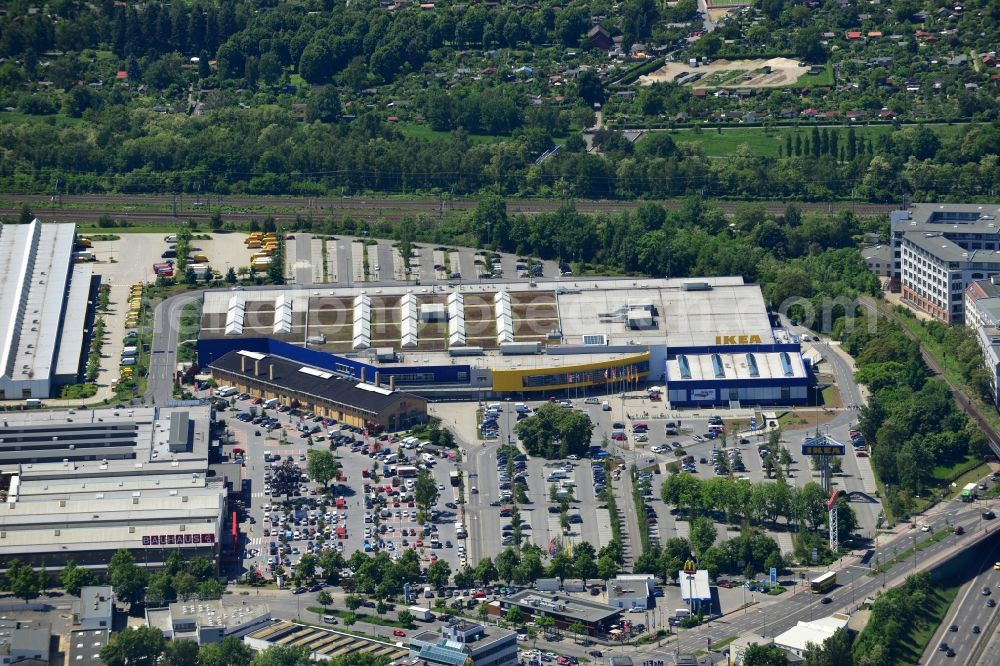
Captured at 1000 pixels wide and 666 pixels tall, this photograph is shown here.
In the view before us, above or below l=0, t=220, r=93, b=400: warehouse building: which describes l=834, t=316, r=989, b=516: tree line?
below

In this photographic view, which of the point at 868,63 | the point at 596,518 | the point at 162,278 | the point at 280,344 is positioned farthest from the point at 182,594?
the point at 868,63

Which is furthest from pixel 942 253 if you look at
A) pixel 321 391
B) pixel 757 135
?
pixel 757 135

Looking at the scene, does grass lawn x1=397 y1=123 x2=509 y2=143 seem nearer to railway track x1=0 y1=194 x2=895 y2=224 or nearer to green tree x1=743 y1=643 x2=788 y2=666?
railway track x1=0 y1=194 x2=895 y2=224

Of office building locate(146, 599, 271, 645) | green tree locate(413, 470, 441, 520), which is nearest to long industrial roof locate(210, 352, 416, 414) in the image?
green tree locate(413, 470, 441, 520)

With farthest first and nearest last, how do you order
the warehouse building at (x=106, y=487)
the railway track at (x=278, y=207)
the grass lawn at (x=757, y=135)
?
1. the grass lawn at (x=757, y=135)
2. the railway track at (x=278, y=207)
3. the warehouse building at (x=106, y=487)

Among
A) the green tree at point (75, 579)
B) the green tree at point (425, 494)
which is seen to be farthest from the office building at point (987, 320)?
the green tree at point (75, 579)

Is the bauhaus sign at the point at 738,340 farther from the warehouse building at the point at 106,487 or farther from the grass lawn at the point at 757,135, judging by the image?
the grass lawn at the point at 757,135

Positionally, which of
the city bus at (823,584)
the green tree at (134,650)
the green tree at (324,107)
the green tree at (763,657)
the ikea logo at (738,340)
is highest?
the green tree at (324,107)
